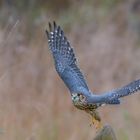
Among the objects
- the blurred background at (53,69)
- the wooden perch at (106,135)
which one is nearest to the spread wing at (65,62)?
the blurred background at (53,69)

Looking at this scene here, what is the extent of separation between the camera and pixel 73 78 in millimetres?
3531

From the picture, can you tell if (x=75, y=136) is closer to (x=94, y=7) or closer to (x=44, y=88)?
(x=44, y=88)

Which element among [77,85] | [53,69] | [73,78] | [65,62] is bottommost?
[77,85]

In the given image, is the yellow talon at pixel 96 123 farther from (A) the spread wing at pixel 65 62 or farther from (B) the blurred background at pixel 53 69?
(B) the blurred background at pixel 53 69

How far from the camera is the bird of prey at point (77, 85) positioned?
3.10 m

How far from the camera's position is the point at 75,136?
565 cm

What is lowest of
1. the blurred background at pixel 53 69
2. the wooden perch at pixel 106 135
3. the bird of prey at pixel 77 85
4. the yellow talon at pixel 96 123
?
the wooden perch at pixel 106 135

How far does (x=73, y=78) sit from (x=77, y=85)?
150mm

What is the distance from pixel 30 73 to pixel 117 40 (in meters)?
2.22

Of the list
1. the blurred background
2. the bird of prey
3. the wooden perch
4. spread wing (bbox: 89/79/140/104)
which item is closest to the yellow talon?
the bird of prey

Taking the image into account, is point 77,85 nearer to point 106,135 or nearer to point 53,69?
point 106,135

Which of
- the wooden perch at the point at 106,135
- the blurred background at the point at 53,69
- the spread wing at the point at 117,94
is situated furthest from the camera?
the blurred background at the point at 53,69

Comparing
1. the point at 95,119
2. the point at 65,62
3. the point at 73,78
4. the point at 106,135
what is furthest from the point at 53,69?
the point at 106,135

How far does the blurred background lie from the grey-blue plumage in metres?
0.25
